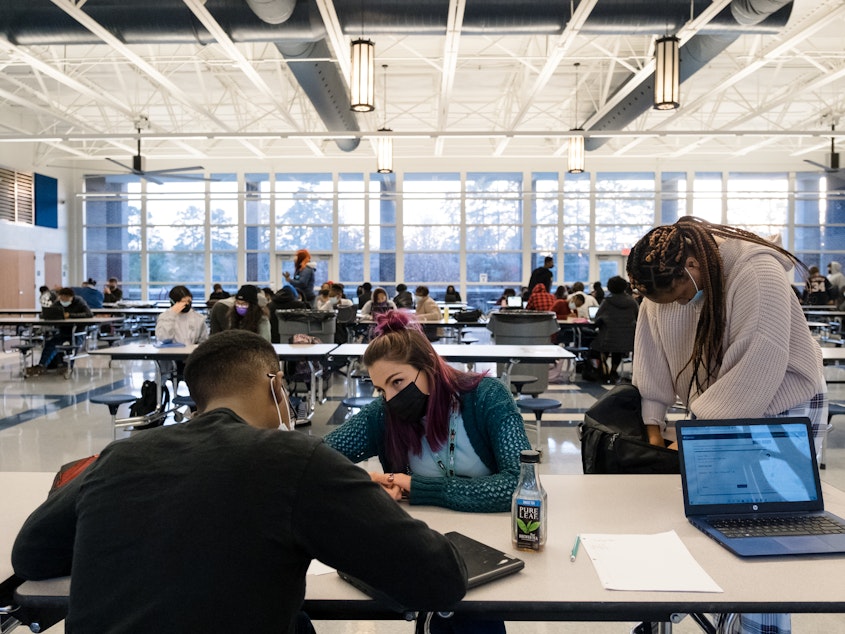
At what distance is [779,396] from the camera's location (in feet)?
6.39

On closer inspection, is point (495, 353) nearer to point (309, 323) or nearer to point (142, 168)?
Answer: point (309, 323)

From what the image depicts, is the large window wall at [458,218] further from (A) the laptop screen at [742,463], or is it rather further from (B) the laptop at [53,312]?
(A) the laptop screen at [742,463]

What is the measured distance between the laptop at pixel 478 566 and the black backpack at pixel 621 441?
782 mm

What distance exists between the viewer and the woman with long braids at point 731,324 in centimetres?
189

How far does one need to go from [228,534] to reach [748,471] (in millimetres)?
1312

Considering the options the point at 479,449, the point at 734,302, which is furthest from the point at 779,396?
the point at 479,449

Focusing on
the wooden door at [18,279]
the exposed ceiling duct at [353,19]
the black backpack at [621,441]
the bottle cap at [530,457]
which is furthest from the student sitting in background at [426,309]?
the wooden door at [18,279]

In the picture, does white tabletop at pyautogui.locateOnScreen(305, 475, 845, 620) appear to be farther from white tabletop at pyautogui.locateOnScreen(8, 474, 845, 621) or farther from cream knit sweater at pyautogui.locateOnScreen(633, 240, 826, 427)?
cream knit sweater at pyautogui.locateOnScreen(633, 240, 826, 427)

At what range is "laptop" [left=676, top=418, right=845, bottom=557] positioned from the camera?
5.73 ft

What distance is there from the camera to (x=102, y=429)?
238 inches

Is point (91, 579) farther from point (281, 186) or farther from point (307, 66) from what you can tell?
point (281, 186)

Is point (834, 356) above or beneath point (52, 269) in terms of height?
beneath

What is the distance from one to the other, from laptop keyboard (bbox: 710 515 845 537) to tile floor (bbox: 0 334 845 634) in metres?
1.10

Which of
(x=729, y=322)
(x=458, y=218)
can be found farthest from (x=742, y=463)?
(x=458, y=218)
